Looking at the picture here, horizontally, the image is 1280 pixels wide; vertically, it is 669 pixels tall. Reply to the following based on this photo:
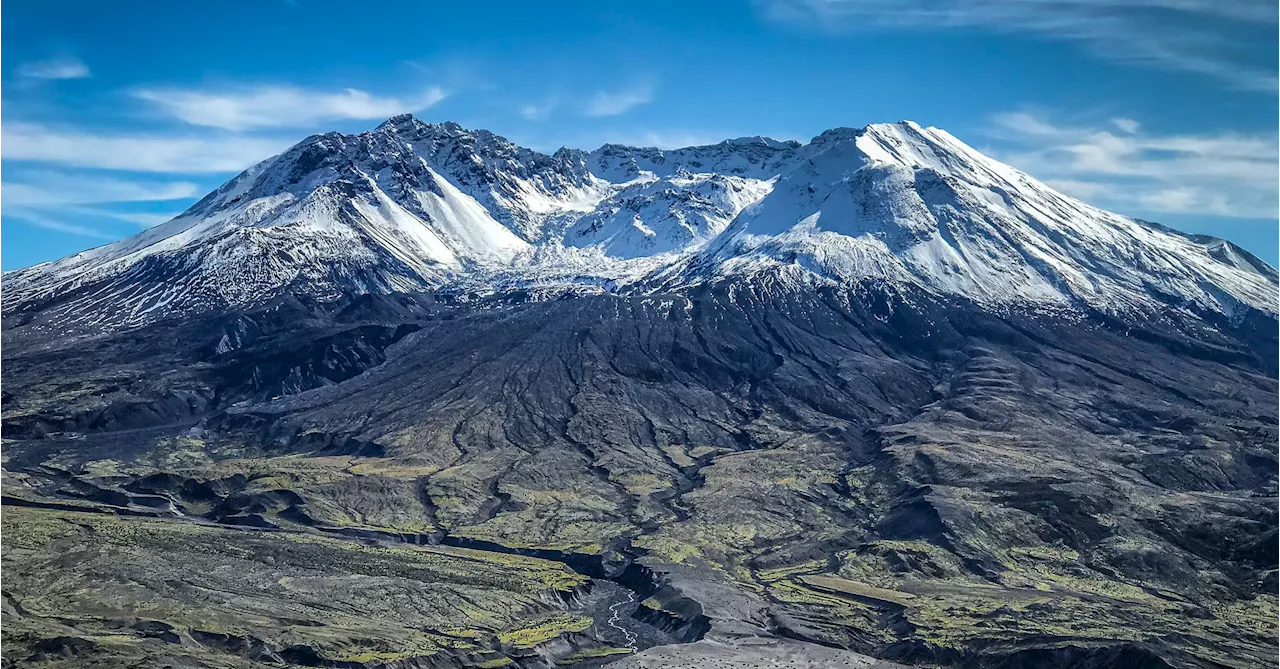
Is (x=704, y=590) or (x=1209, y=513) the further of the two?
(x=1209, y=513)

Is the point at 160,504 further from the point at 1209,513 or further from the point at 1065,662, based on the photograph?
the point at 1209,513

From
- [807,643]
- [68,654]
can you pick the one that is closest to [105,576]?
[68,654]

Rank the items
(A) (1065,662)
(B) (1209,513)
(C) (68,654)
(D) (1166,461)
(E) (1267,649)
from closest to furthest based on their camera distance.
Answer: (C) (68,654)
(A) (1065,662)
(E) (1267,649)
(B) (1209,513)
(D) (1166,461)

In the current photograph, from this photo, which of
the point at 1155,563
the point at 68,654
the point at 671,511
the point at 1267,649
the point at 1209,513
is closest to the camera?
the point at 68,654

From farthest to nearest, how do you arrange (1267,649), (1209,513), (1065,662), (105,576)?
1. (1209,513)
2. (105,576)
3. (1267,649)
4. (1065,662)

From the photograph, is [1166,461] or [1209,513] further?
[1166,461]

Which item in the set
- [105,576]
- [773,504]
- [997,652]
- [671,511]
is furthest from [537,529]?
[997,652]

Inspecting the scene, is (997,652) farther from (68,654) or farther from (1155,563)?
(68,654)

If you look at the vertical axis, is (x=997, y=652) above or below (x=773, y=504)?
below

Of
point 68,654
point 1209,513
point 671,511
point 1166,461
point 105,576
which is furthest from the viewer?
point 1166,461
